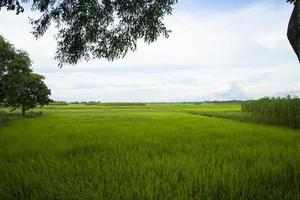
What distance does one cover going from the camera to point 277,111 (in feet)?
84.0

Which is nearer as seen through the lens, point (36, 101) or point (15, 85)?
point (15, 85)

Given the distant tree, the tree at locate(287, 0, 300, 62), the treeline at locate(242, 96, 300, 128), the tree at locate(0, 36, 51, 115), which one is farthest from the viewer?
the distant tree

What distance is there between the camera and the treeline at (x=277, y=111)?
2377 cm

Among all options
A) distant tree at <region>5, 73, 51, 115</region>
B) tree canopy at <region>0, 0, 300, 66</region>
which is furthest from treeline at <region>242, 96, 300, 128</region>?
distant tree at <region>5, 73, 51, 115</region>

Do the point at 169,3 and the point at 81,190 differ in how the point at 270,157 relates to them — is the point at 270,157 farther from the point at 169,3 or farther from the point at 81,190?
the point at 81,190

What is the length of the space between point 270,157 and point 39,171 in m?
5.92

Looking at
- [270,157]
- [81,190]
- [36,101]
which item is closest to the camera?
[81,190]

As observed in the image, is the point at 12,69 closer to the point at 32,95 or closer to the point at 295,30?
the point at 32,95

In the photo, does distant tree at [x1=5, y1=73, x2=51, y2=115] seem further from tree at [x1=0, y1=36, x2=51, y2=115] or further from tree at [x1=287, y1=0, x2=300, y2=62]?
tree at [x1=287, y1=0, x2=300, y2=62]

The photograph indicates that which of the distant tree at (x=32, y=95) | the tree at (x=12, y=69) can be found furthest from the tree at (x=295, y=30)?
the distant tree at (x=32, y=95)

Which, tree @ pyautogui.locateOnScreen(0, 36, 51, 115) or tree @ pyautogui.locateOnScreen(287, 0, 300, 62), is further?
tree @ pyautogui.locateOnScreen(0, 36, 51, 115)

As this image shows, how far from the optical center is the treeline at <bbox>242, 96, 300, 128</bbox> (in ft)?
78.0

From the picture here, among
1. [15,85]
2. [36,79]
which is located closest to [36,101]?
[36,79]

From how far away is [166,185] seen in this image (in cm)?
562
